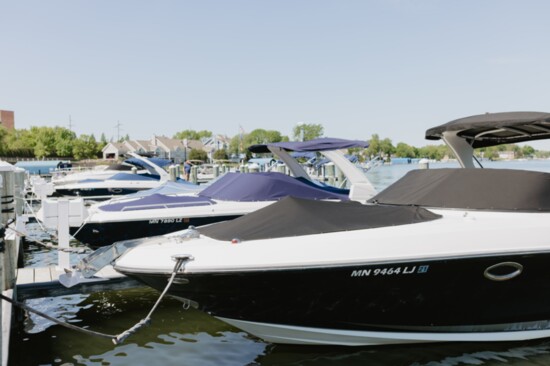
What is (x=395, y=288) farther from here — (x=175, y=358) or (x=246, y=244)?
(x=175, y=358)

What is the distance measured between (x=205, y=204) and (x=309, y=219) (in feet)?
15.3

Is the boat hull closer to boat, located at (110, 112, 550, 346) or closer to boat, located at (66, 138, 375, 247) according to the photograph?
boat, located at (110, 112, 550, 346)

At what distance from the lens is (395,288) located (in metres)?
4.86

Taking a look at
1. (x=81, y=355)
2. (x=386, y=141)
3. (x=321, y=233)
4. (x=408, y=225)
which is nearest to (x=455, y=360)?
(x=408, y=225)

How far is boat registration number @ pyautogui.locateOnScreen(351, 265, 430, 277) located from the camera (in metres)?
4.73

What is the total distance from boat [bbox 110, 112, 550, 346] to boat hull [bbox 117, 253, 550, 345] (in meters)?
0.01

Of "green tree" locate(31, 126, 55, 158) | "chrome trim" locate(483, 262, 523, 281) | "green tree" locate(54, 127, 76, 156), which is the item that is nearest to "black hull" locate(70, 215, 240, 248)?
"chrome trim" locate(483, 262, 523, 281)

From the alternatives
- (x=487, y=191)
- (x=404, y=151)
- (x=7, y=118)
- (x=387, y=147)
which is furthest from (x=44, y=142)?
(x=404, y=151)

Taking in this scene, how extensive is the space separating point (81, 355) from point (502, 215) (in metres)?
4.67

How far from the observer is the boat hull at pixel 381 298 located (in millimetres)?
→ 4719

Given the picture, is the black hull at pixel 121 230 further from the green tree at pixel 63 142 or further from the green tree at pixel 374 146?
the green tree at pixel 374 146

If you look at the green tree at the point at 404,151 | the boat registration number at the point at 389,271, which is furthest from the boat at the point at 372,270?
the green tree at the point at 404,151

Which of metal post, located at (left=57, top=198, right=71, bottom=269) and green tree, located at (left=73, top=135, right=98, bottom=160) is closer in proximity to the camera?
metal post, located at (left=57, top=198, right=71, bottom=269)

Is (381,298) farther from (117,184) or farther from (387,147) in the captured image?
(387,147)
